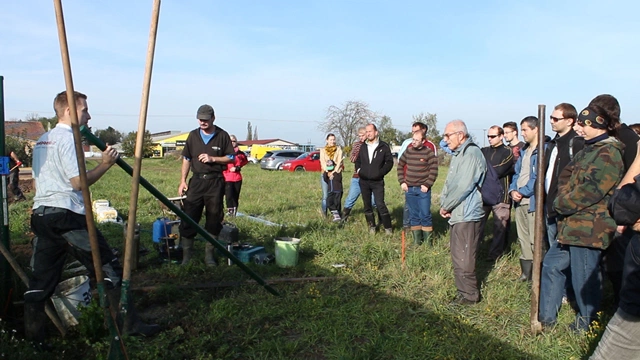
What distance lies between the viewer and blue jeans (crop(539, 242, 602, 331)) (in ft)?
12.9

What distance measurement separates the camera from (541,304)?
4387mm

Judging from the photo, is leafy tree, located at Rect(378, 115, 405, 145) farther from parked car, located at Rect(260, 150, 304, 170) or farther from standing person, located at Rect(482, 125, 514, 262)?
standing person, located at Rect(482, 125, 514, 262)

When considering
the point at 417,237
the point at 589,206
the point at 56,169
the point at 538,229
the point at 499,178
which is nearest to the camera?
the point at 56,169

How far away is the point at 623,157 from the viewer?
13.1 ft

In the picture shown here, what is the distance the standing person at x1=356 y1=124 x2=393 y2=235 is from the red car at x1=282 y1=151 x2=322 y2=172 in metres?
21.5

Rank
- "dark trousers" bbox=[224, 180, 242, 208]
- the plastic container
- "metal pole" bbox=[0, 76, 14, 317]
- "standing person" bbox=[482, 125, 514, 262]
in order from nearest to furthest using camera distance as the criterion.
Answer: "metal pole" bbox=[0, 76, 14, 317], the plastic container, "standing person" bbox=[482, 125, 514, 262], "dark trousers" bbox=[224, 180, 242, 208]

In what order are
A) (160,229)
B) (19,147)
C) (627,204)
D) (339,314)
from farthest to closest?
(19,147)
(160,229)
(339,314)
(627,204)

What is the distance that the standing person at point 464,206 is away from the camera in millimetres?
4793

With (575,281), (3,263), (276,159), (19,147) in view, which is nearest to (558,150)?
(575,281)

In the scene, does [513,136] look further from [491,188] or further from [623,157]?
[623,157]

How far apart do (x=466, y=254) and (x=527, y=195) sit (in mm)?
1364

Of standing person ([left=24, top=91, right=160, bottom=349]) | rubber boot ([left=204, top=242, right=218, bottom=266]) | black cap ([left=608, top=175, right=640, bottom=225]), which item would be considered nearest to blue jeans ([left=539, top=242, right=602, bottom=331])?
black cap ([left=608, top=175, right=640, bottom=225])

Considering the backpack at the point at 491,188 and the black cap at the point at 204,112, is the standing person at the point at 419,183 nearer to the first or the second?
the backpack at the point at 491,188

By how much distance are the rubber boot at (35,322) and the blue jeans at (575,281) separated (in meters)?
4.09
